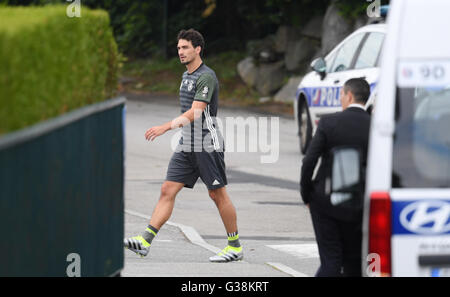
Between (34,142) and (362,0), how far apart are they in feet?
70.1

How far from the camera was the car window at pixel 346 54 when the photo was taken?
47.3ft

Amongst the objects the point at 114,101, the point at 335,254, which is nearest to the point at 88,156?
the point at 114,101

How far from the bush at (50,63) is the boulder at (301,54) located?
21548 millimetres

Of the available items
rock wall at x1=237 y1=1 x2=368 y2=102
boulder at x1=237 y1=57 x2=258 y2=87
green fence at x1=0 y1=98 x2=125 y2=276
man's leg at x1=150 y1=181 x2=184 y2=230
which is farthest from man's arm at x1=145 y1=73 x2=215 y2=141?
boulder at x1=237 y1=57 x2=258 y2=87

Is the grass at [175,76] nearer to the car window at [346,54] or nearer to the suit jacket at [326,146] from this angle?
the car window at [346,54]

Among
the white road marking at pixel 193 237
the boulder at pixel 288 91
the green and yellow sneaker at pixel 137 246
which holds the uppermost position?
the green and yellow sneaker at pixel 137 246

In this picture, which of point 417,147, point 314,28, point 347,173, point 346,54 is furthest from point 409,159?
point 314,28

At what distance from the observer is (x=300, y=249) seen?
1000cm

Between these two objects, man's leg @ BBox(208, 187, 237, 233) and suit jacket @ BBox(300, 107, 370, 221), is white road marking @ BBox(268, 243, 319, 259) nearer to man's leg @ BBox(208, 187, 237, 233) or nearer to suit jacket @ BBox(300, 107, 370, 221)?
man's leg @ BBox(208, 187, 237, 233)

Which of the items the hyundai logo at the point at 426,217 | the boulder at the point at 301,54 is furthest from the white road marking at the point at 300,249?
the boulder at the point at 301,54

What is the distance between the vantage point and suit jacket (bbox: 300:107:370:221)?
663 cm

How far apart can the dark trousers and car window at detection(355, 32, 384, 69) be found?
7.11 meters

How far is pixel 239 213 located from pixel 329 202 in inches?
222

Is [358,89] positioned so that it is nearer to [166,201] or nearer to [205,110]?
[205,110]
